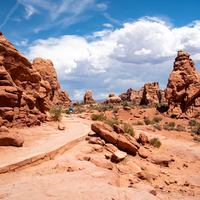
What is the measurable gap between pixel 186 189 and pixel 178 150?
538 cm

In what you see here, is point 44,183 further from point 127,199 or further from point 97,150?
point 97,150

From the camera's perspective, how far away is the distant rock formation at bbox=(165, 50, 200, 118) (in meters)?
23.6

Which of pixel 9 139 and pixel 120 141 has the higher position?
pixel 9 139

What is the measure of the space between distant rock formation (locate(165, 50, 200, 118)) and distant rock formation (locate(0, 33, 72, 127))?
20.6 m

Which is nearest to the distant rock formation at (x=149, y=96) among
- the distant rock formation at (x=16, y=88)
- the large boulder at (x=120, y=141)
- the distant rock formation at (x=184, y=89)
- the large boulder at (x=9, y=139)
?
the distant rock formation at (x=184, y=89)

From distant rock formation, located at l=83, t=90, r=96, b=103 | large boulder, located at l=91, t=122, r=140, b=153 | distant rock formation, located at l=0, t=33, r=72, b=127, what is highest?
distant rock formation, located at l=83, t=90, r=96, b=103

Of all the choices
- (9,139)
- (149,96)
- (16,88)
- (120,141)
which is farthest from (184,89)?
(9,139)

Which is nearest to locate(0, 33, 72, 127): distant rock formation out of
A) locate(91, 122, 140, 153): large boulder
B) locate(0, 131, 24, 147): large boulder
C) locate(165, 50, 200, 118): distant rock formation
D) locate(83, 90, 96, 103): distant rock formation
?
locate(0, 131, 24, 147): large boulder

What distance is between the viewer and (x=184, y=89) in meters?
24.6

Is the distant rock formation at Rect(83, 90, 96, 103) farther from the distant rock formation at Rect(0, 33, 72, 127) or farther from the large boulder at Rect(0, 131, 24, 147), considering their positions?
the large boulder at Rect(0, 131, 24, 147)

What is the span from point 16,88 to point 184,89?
24542mm

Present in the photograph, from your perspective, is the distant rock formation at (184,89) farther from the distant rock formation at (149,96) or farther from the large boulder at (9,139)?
the large boulder at (9,139)

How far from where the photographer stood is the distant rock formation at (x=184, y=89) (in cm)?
2362

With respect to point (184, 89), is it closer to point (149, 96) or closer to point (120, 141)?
point (149, 96)
